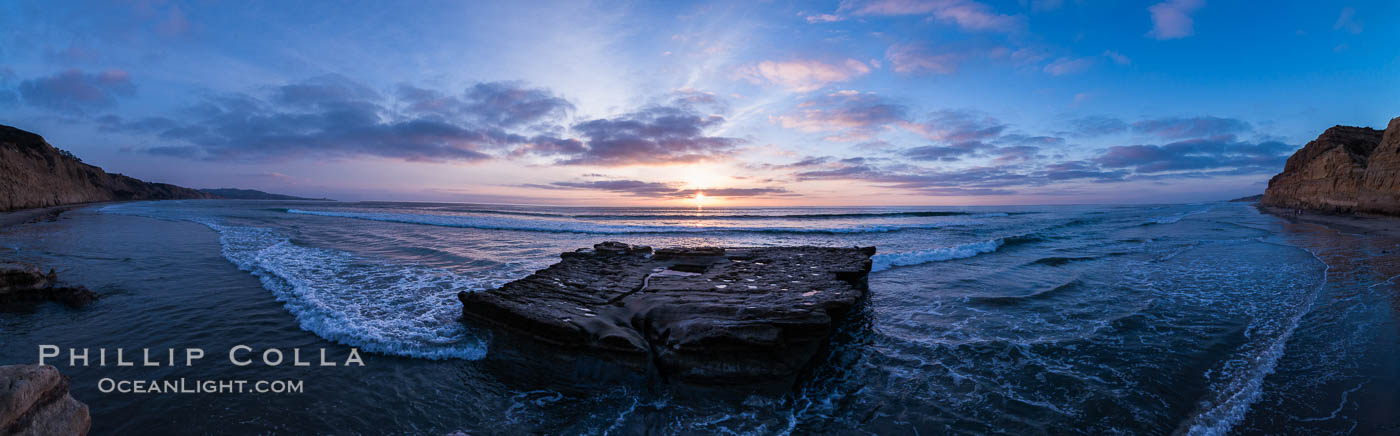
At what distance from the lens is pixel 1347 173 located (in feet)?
112

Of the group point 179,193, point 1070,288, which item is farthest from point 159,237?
point 179,193

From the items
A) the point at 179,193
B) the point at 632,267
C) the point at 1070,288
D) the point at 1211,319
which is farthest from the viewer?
the point at 179,193

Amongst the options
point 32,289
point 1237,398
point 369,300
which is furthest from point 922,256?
point 32,289

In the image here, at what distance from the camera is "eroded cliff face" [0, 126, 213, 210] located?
30.2 m

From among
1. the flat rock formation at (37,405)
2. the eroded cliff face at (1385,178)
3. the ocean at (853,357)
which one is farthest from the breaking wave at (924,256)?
the eroded cliff face at (1385,178)

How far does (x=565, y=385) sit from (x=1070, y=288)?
41.8ft

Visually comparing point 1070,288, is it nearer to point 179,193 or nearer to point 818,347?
point 818,347

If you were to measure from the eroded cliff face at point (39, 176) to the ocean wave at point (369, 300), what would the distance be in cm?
3457

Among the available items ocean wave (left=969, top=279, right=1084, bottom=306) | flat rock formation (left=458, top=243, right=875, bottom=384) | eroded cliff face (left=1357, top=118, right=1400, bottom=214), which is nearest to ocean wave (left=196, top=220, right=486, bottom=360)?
flat rock formation (left=458, top=243, right=875, bottom=384)

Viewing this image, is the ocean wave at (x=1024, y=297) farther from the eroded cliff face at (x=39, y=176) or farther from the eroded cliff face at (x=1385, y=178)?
the eroded cliff face at (x=39, y=176)

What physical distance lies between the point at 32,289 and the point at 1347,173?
67.3 metres

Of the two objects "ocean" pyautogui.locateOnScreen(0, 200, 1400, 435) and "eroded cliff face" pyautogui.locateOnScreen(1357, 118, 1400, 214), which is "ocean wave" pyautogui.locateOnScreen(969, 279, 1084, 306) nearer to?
"ocean" pyautogui.locateOnScreen(0, 200, 1400, 435)

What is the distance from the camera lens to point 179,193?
102 meters

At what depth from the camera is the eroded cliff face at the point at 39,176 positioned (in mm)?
30188
